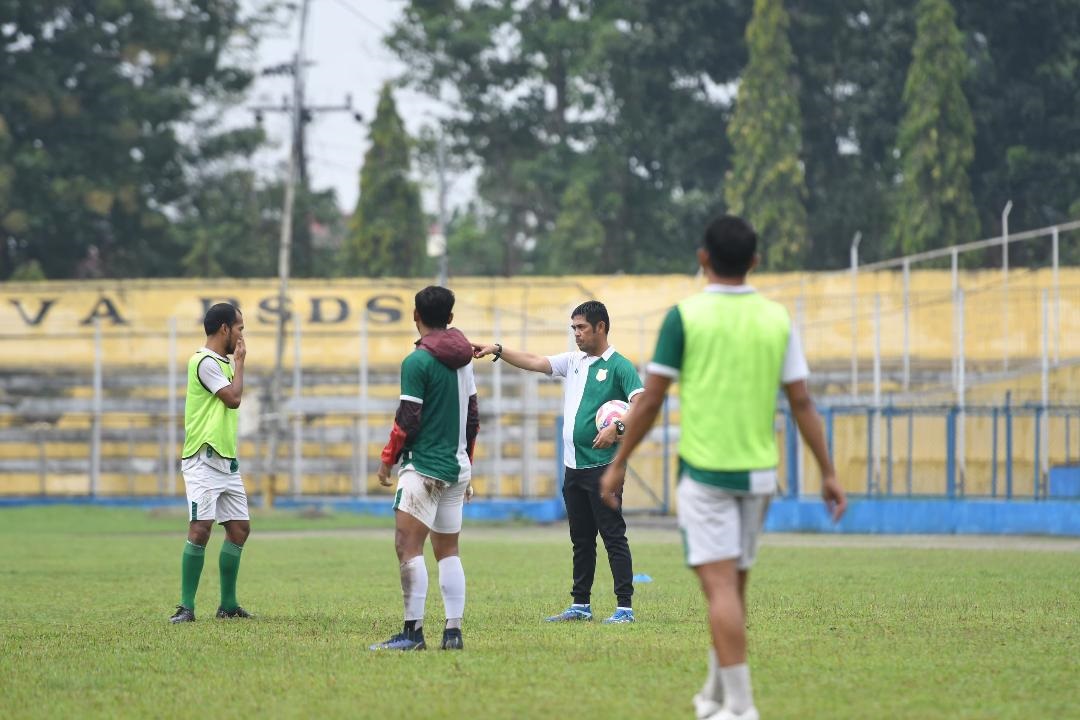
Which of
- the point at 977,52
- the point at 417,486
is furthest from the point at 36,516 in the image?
the point at 977,52

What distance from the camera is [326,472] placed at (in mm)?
34125

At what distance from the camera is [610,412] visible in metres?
11.3

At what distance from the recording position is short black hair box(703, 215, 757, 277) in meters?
7.09

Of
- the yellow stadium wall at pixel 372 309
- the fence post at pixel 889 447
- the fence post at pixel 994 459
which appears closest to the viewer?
the fence post at pixel 994 459

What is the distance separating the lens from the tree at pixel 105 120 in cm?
4641

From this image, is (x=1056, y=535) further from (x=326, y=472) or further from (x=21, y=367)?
(x=21, y=367)

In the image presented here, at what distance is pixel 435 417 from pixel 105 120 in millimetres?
40794

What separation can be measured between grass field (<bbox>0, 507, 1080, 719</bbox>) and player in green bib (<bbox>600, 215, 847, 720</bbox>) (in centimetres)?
69

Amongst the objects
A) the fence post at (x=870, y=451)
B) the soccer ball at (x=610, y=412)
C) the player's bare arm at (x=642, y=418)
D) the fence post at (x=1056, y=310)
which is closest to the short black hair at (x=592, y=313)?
the soccer ball at (x=610, y=412)

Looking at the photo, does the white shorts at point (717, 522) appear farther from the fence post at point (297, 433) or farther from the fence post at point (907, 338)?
the fence post at point (297, 433)

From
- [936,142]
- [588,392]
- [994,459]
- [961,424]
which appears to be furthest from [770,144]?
[588,392]

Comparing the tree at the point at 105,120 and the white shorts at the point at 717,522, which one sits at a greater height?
the tree at the point at 105,120

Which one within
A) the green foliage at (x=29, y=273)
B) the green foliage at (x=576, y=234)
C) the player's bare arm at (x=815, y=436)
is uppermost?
the green foliage at (x=576, y=234)

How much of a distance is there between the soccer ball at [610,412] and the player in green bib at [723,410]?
4050 millimetres
